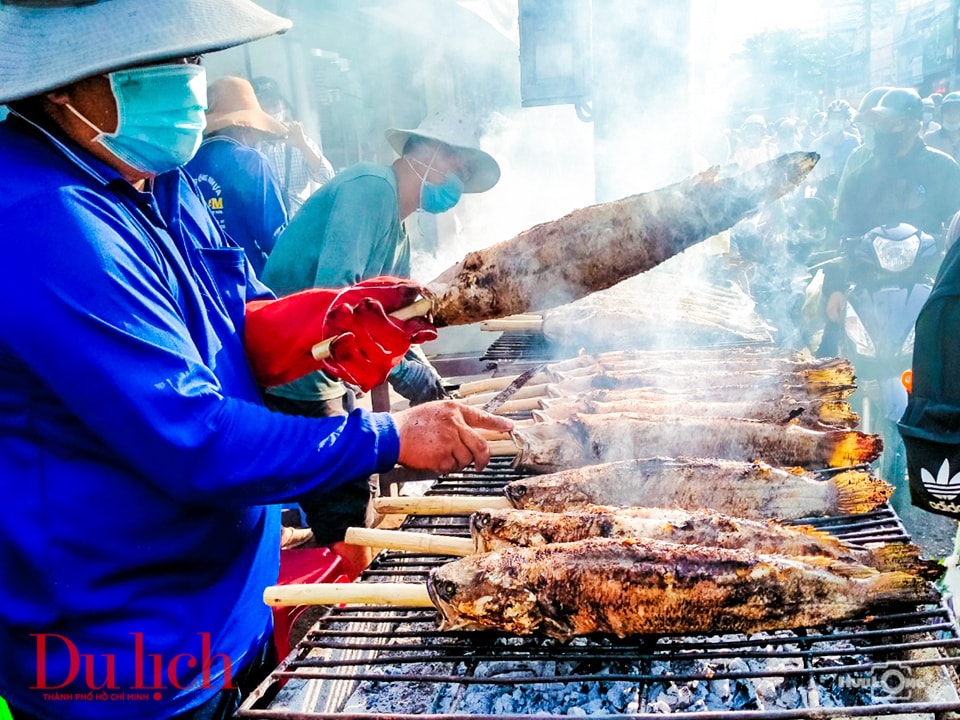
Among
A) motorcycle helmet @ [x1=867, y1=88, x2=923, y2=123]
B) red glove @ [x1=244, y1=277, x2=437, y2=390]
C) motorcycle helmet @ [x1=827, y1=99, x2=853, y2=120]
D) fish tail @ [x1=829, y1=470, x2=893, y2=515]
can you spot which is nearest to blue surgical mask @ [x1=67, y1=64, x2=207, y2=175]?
red glove @ [x1=244, y1=277, x2=437, y2=390]

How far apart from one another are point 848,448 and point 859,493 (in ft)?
1.15

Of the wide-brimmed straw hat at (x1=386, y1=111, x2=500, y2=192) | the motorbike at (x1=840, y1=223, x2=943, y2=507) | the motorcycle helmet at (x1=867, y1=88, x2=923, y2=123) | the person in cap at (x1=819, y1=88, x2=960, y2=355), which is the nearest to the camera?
the wide-brimmed straw hat at (x1=386, y1=111, x2=500, y2=192)

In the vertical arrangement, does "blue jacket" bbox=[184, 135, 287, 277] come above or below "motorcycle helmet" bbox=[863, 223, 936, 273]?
above

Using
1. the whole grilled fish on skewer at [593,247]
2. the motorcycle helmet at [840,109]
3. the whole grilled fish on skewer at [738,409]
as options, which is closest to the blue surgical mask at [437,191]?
the whole grilled fish on skewer at [738,409]

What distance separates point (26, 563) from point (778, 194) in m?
2.71

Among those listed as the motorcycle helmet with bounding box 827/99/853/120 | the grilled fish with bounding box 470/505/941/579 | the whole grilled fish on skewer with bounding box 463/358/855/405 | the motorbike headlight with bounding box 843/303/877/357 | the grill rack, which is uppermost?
the motorcycle helmet with bounding box 827/99/853/120

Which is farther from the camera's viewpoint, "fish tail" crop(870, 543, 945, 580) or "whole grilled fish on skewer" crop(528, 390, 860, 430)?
"whole grilled fish on skewer" crop(528, 390, 860, 430)

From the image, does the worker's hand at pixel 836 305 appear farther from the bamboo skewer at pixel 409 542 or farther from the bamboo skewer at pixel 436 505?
→ the bamboo skewer at pixel 409 542

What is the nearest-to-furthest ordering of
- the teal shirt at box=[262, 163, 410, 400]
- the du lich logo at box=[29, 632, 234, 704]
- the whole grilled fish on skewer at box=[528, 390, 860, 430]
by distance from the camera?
the du lich logo at box=[29, 632, 234, 704]
the whole grilled fish on skewer at box=[528, 390, 860, 430]
the teal shirt at box=[262, 163, 410, 400]

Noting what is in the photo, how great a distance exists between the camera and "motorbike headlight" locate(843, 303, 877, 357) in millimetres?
7688

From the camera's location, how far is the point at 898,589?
6.98ft

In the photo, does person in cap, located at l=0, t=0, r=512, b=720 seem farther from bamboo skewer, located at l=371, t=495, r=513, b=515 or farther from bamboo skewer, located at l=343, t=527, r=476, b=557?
bamboo skewer, located at l=371, t=495, r=513, b=515

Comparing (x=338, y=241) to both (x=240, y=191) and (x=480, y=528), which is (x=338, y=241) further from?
(x=480, y=528)

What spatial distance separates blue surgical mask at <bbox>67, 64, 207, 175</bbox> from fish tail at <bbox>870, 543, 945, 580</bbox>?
252 centimetres
